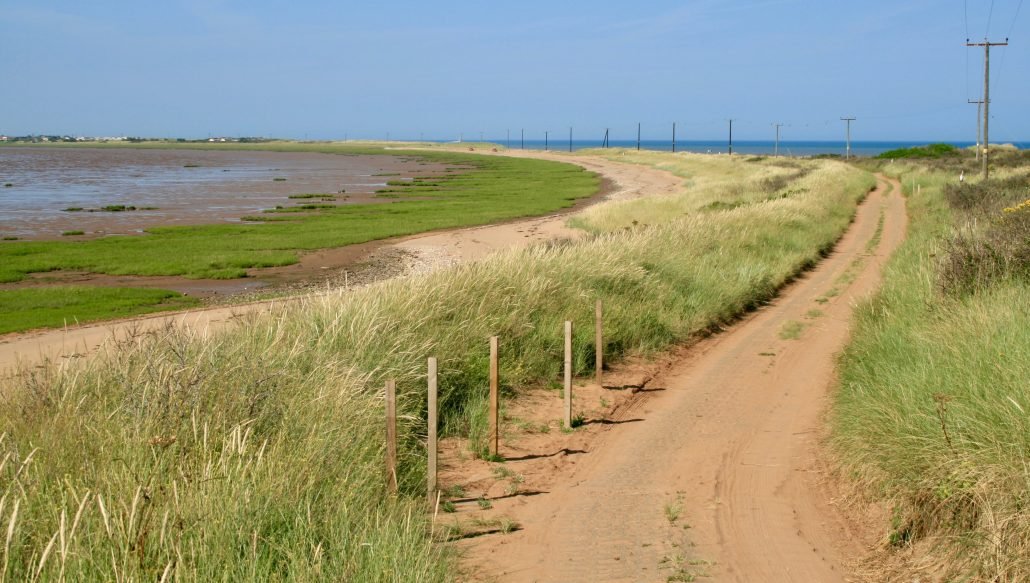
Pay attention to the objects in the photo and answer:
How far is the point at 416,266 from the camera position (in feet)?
89.1

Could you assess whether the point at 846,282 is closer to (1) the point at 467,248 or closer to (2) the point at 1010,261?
(2) the point at 1010,261

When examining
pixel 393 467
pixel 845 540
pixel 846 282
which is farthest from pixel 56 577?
pixel 846 282

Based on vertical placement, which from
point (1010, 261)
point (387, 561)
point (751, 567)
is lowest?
point (751, 567)

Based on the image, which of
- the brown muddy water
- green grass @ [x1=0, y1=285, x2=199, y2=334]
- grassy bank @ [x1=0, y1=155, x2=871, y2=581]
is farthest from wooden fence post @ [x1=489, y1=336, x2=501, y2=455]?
the brown muddy water

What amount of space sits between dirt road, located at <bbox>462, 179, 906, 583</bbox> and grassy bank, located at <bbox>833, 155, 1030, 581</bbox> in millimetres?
546

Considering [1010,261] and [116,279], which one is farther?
[116,279]

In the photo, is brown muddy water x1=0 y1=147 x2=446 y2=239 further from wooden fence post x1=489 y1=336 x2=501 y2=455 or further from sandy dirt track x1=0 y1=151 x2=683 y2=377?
wooden fence post x1=489 y1=336 x2=501 y2=455

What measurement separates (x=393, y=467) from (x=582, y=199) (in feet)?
166

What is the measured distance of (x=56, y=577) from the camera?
161 inches

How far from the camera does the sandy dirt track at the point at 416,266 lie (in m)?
12.5

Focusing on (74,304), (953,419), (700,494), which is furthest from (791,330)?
(74,304)

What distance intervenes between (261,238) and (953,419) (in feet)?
99.9

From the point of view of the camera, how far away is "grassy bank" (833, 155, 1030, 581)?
5574mm

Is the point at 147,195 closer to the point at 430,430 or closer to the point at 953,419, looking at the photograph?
the point at 430,430
